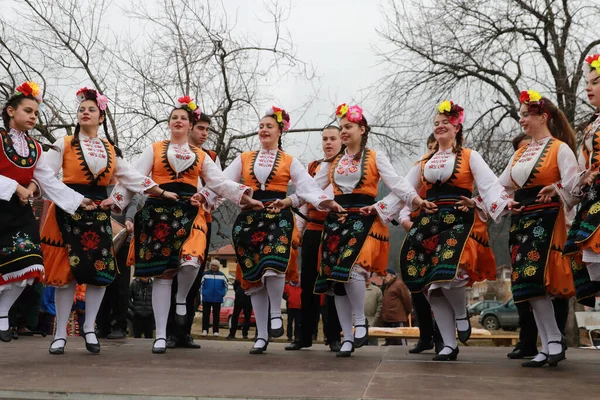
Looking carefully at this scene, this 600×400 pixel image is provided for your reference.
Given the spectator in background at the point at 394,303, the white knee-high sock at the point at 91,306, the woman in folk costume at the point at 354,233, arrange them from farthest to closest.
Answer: the spectator in background at the point at 394,303, the woman in folk costume at the point at 354,233, the white knee-high sock at the point at 91,306

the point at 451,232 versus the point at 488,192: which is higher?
the point at 488,192

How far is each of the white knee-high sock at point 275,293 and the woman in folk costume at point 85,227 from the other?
1.21m

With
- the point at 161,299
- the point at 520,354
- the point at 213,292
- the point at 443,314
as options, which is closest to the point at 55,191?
the point at 161,299

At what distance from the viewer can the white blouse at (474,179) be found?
18.4 ft

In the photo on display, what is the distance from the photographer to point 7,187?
5270 millimetres

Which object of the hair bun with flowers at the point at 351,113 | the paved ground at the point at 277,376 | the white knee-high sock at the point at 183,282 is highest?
the hair bun with flowers at the point at 351,113

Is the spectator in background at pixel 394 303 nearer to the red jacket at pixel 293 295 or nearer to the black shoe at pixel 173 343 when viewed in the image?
the red jacket at pixel 293 295

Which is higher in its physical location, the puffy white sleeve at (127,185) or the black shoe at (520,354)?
the puffy white sleeve at (127,185)

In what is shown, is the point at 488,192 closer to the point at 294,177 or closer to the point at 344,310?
the point at 344,310

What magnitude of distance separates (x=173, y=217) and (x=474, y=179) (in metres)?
2.44

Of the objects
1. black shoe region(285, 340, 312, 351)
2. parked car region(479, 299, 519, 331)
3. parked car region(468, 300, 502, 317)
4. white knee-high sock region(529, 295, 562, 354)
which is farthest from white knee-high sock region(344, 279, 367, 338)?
parked car region(468, 300, 502, 317)

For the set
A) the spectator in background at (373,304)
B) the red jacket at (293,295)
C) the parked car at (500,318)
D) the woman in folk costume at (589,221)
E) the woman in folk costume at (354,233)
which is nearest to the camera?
the woman in folk costume at (589,221)

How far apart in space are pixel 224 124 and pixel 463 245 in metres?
7.48

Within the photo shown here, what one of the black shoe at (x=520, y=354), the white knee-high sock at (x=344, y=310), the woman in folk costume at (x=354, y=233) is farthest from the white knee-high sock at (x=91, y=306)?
the black shoe at (x=520, y=354)
